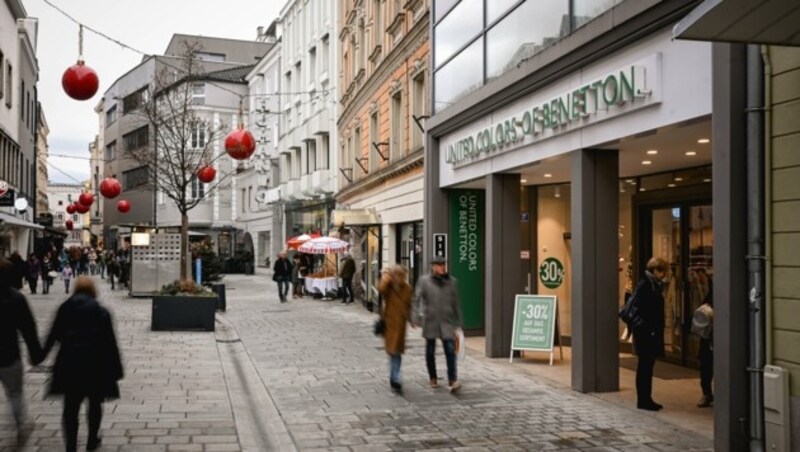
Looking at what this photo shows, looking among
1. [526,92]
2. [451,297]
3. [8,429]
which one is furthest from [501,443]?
[526,92]

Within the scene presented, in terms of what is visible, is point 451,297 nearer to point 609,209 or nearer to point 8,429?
point 609,209

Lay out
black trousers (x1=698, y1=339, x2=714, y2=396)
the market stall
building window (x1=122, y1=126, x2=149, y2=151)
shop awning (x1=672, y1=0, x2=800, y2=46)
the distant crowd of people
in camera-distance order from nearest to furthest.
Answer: shop awning (x1=672, y1=0, x2=800, y2=46)
black trousers (x1=698, y1=339, x2=714, y2=396)
the market stall
the distant crowd of people
building window (x1=122, y1=126, x2=149, y2=151)

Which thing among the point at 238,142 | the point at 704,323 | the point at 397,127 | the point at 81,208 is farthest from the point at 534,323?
the point at 81,208

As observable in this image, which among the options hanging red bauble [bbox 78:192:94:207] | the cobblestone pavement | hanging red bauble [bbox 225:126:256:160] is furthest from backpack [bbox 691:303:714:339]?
hanging red bauble [bbox 78:192:94:207]

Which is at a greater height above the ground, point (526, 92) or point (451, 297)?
point (526, 92)

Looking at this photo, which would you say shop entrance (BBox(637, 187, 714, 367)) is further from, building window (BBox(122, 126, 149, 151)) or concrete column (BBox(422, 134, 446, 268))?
building window (BBox(122, 126, 149, 151))

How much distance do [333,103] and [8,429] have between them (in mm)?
26634

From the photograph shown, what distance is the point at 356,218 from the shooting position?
80.1 feet

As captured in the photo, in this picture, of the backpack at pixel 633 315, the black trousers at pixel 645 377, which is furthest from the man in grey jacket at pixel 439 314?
the black trousers at pixel 645 377

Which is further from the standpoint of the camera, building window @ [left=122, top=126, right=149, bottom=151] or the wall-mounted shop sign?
building window @ [left=122, top=126, right=149, bottom=151]

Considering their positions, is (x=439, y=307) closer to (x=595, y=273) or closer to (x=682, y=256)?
(x=595, y=273)

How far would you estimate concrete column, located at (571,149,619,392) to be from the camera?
10219mm

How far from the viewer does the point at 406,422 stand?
333 inches

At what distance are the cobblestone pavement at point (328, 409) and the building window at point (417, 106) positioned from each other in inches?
259
